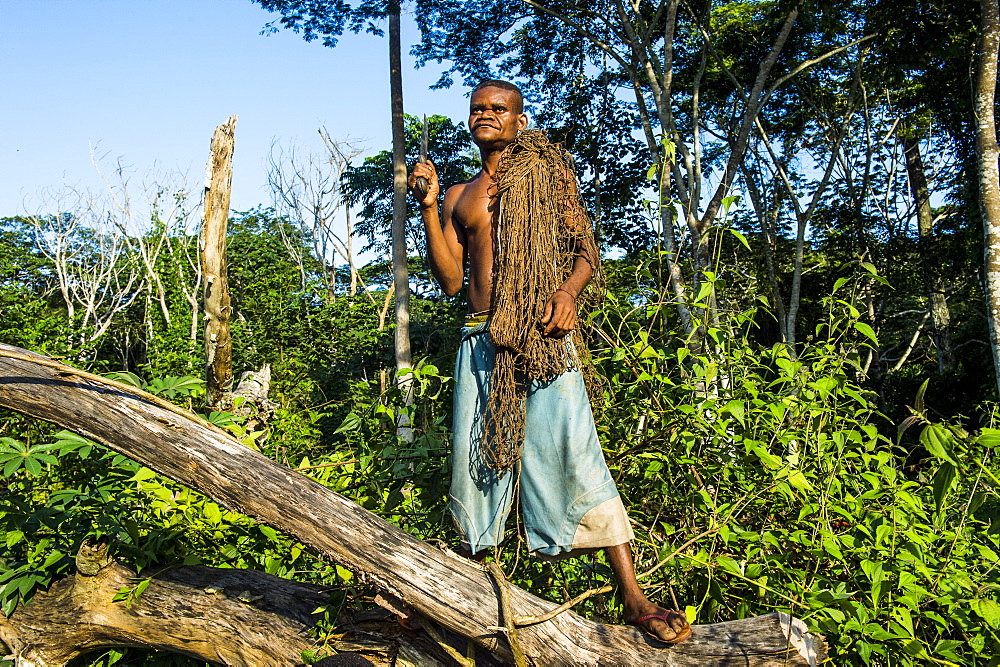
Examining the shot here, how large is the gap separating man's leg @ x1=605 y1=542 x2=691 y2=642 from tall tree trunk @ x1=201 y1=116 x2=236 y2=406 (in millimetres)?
4439

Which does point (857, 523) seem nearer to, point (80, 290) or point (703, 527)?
point (703, 527)

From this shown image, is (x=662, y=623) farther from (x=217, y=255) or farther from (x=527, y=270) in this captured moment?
(x=217, y=255)

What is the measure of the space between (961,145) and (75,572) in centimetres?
1469

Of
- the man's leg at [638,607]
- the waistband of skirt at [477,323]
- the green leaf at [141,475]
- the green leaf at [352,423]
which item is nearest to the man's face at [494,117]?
the waistband of skirt at [477,323]

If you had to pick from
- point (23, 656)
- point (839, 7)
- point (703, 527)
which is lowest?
point (23, 656)

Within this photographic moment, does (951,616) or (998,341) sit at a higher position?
(998,341)

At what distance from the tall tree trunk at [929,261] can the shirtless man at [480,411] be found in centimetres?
1278

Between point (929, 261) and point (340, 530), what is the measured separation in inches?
570

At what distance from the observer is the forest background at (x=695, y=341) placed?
91.7 inches

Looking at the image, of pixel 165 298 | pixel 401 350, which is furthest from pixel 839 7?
pixel 165 298

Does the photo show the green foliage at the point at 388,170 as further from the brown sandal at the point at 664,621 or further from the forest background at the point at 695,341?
the brown sandal at the point at 664,621

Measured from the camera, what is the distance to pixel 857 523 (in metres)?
2.32

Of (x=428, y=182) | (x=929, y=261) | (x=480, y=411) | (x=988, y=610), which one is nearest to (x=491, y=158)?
(x=428, y=182)

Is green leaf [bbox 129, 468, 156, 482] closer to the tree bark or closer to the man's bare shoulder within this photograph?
the man's bare shoulder
